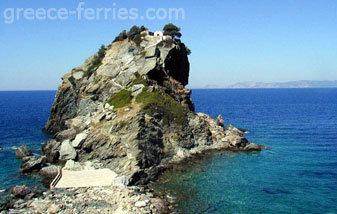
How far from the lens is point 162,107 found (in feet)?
223

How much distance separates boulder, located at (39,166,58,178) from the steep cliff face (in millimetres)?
6687

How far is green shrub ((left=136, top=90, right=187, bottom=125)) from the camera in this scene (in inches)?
2596

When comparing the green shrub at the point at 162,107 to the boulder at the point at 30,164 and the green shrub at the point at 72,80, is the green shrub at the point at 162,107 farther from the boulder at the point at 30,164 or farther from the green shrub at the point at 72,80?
the green shrub at the point at 72,80

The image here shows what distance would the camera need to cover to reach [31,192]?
40812 millimetres

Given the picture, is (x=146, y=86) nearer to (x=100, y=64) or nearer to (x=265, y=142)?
(x=100, y=64)

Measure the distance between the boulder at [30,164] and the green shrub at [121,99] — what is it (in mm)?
21956

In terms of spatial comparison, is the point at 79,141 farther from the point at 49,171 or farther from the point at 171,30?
the point at 171,30

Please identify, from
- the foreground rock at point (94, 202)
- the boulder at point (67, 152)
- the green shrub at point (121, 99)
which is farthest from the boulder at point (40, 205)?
the green shrub at point (121, 99)

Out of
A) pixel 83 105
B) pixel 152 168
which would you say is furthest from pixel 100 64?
pixel 152 168

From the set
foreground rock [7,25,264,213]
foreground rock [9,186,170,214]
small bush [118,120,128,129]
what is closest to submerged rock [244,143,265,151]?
foreground rock [7,25,264,213]

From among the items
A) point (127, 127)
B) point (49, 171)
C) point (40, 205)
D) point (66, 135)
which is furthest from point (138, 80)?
point (40, 205)

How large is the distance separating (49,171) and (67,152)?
28.3 ft

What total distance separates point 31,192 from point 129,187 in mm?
12973

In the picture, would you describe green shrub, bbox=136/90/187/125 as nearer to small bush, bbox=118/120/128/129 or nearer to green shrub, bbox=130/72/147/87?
green shrub, bbox=130/72/147/87
